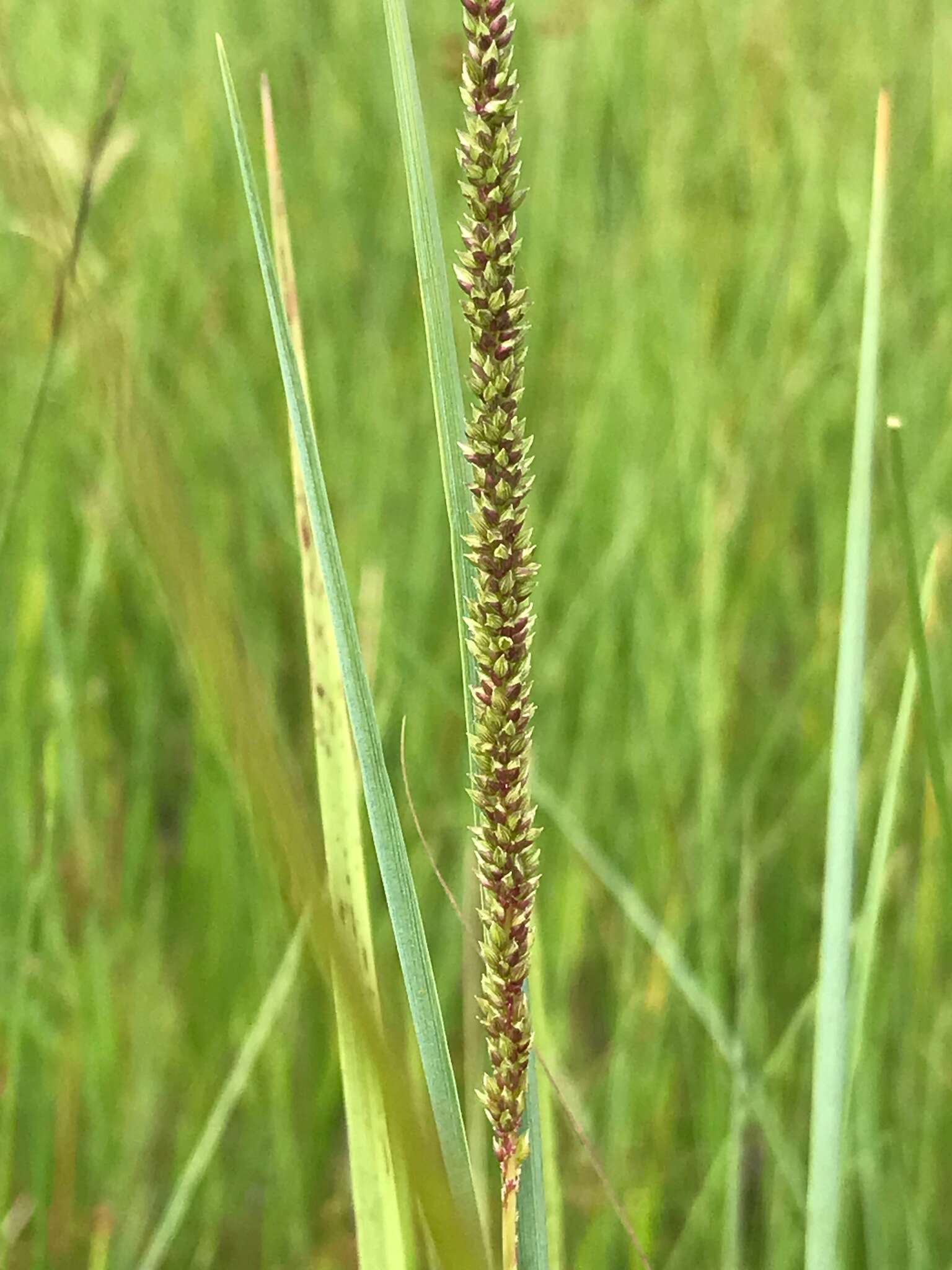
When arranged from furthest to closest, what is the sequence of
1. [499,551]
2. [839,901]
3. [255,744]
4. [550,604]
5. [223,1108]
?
[550,604]
[223,1108]
[839,901]
[499,551]
[255,744]

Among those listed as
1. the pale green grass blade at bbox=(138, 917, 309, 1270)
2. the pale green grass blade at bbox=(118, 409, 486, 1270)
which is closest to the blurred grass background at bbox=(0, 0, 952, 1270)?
the pale green grass blade at bbox=(118, 409, 486, 1270)

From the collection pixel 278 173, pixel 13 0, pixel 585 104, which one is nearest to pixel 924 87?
pixel 585 104

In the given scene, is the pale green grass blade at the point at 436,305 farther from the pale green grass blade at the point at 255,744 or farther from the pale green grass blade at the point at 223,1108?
the pale green grass blade at the point at 223,1108

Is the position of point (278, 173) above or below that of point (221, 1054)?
above

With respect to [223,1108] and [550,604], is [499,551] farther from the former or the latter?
A: [550,604]

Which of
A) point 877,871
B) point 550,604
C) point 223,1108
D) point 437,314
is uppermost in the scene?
point 437,314

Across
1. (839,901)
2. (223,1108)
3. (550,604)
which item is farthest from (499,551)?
Result: (550,604)

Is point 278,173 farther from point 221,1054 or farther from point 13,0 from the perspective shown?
point 13,0
